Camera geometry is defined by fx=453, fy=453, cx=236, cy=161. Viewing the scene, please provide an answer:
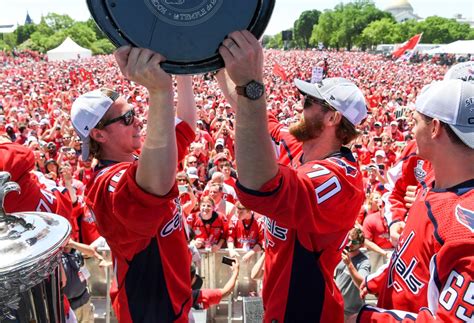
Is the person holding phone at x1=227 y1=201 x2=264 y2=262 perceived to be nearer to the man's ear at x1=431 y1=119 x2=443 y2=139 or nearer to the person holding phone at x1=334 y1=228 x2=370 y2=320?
the person holding phone at x1=334 y1=228 x2=370 y2=320

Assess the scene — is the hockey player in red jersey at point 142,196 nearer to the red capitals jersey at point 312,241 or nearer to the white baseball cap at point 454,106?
the red capitals jersey at point 312,241

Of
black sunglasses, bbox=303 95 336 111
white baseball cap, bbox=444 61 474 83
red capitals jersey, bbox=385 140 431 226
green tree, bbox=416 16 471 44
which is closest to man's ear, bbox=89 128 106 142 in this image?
black sunglasses, bbox=303 95 336 111

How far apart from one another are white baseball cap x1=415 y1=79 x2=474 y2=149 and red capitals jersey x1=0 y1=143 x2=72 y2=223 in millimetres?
2161

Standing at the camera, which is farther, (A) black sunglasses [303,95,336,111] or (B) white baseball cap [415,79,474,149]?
(A) black sunglasses [303,95,336,111]

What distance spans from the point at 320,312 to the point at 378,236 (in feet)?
12.0

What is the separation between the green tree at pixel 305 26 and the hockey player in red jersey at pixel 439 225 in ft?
433

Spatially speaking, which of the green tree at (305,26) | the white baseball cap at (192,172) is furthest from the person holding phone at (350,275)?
the green tree at (305,26)

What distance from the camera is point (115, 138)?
8.23 ft

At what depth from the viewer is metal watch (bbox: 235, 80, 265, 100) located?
58.9 inches

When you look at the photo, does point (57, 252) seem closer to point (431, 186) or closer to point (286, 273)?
point (286, 273)

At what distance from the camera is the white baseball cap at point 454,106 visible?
6.25ft

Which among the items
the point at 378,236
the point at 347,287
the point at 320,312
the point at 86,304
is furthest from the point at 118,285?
the point at 378,236

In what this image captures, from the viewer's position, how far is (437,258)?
164cm

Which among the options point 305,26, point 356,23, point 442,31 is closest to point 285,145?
point 442,31
